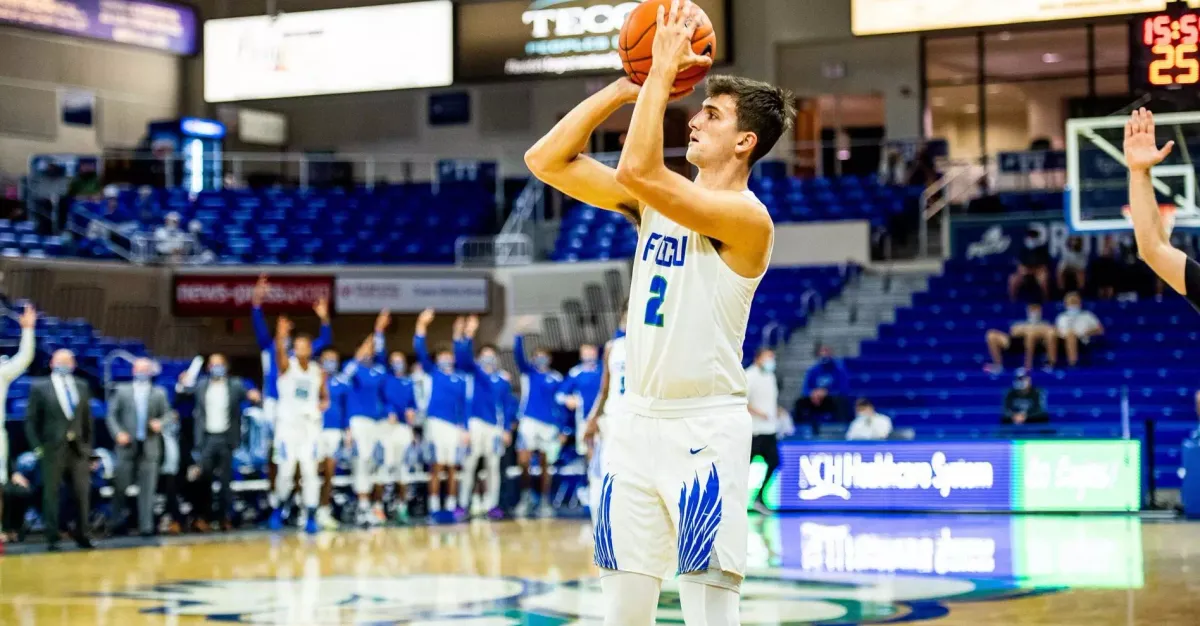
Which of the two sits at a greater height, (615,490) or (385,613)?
(615,490)

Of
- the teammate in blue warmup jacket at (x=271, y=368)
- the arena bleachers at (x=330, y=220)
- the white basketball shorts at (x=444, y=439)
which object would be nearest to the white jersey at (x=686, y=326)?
the teammate in blue warmup jacket at (x=271, y=368)

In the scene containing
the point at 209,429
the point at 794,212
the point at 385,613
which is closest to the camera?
the point at 385,613

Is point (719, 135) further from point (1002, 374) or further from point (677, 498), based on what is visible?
point (1002, 374)

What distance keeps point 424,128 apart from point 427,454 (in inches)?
532

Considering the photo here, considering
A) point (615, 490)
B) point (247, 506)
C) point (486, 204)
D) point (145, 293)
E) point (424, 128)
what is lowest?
point (247, 506)

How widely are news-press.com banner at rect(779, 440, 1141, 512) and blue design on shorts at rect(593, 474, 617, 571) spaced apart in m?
12.1

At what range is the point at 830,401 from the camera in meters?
17.5

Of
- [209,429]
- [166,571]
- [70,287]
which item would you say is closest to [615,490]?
[166,571]

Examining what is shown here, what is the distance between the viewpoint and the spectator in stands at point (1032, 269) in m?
20.6

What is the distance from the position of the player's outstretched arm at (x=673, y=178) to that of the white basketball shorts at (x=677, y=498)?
0.50 meters

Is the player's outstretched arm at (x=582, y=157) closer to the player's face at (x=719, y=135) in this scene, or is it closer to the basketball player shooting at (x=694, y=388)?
the basketball player shooting at (x=694, y=388)

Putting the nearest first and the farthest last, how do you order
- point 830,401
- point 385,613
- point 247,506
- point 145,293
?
point 385,613
point 247,506
point 830,401
point 145,293

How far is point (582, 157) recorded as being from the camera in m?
4.11

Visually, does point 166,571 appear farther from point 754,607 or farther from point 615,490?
point 615,490
